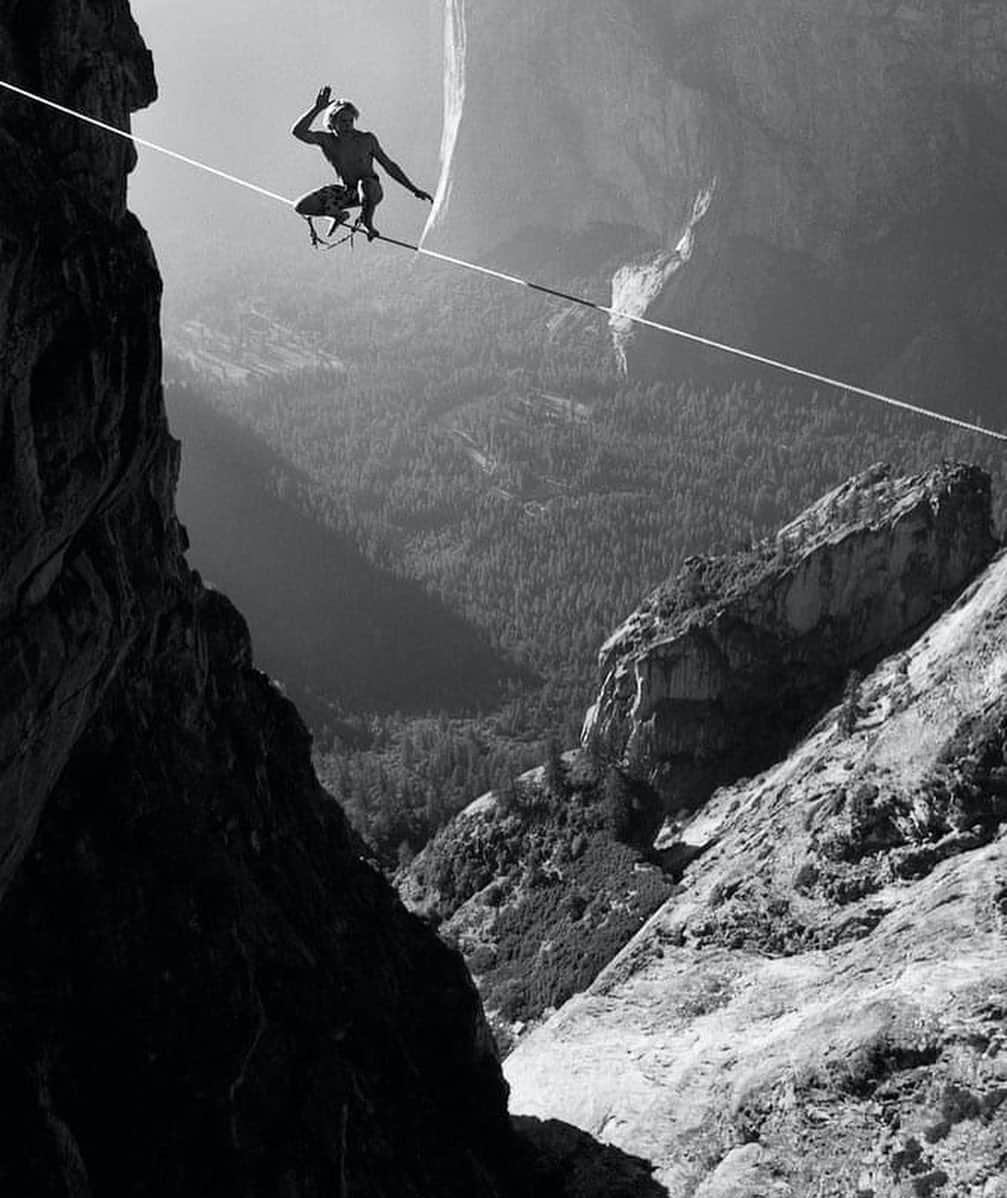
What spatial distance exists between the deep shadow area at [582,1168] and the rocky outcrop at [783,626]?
36180 millimetres

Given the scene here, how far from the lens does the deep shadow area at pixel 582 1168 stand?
35281 mm

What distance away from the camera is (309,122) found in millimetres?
24500

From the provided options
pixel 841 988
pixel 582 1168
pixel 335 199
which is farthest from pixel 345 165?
pixel 841 988

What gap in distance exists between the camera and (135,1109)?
2539 cm

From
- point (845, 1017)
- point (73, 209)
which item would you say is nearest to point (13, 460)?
point (73, 209)

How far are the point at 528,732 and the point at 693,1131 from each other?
345 ft

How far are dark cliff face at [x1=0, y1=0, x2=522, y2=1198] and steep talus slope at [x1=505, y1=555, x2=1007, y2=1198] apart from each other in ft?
19.1

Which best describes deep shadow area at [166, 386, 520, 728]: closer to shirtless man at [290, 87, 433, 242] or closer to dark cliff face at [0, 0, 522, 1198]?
dark cliff face at [0, 0, 522, 1198]

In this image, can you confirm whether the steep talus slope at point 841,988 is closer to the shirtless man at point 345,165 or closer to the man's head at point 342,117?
the shirtless man at point 345,165

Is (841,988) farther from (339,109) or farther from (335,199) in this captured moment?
(339,109)

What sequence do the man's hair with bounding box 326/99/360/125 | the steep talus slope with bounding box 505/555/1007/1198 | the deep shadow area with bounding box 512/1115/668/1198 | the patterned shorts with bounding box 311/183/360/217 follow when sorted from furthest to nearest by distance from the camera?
1. the deep shadow area with bounding box 512/1115/668/1198
2. the steep talus slope with bounding box 505/555/1007/1198
3. the patterned shorts with bounding box 311/183/360/217
4. the man's hair with bounding box 326/99/360/125

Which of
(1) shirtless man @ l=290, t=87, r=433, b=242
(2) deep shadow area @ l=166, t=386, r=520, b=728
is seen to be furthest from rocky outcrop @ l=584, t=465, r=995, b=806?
(2) deep shadow area @ l=166, t=386, r=520, b=728

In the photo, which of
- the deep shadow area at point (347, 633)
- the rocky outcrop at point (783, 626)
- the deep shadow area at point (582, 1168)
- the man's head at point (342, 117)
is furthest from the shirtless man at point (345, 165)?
the deep shadow area at point (347, 633)

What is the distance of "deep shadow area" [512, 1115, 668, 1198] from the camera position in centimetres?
3528
